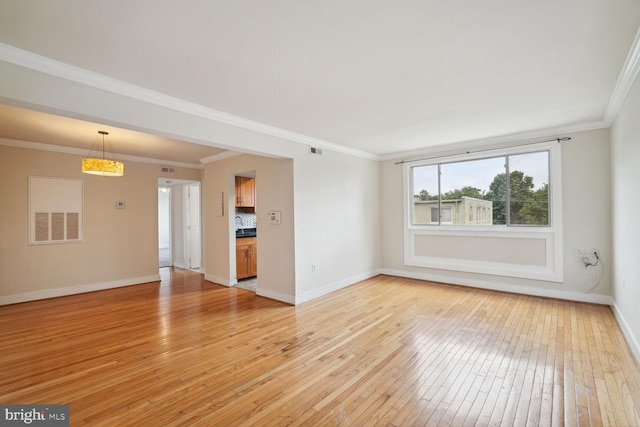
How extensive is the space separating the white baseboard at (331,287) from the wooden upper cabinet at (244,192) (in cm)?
270

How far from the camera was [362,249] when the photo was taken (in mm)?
5992

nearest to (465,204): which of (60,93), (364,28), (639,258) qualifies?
(639,258)

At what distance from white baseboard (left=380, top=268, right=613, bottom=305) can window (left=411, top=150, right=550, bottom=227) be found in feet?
3.46

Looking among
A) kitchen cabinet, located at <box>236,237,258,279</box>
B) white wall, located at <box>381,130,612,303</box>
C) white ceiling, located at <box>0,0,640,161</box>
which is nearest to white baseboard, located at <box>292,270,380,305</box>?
kitchen cabinet, located at <box>236,237,258,279</box>

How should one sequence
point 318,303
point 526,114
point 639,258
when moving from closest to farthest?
point 639,258, point 526,114, point 318,303

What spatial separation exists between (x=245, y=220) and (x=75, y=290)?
134 inches

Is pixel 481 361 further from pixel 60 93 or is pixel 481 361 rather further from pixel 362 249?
pixel 60 93

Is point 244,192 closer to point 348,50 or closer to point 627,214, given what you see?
point 348,50

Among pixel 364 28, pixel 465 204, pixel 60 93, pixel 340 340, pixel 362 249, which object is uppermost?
pixel 364 28

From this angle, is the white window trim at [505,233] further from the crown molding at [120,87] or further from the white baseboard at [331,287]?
the crown molding at [120,87]

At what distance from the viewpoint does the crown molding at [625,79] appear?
2271mm

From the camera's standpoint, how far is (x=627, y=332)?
3.07 metres

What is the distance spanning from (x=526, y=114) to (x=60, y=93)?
5.06 m

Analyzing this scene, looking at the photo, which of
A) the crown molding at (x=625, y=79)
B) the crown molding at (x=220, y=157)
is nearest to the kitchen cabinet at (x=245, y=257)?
the crown molding at (x=220, y=157)
